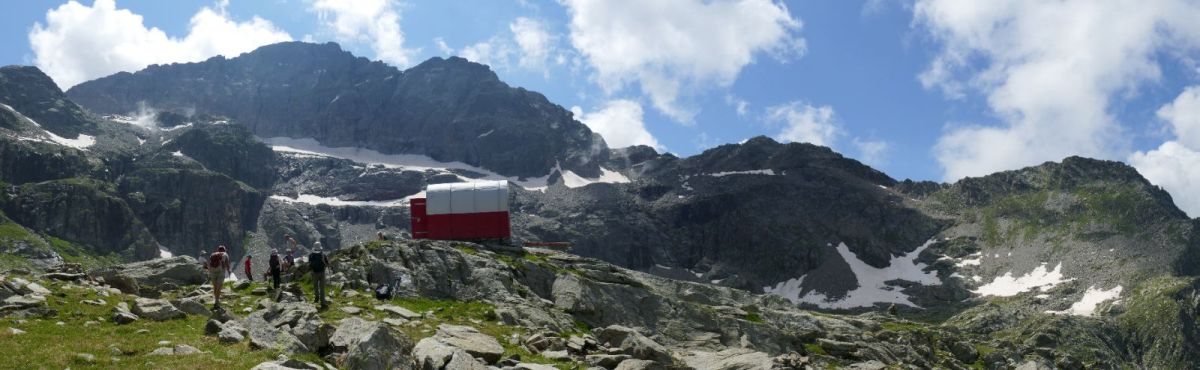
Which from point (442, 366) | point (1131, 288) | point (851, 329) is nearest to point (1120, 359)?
point (1131, 288)

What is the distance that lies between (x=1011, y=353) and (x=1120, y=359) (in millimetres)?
89749

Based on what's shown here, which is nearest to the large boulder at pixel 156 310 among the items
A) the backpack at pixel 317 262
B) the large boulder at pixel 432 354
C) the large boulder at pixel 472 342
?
the backpack at pixel 317 262

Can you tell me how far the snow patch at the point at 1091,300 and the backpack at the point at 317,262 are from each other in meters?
196

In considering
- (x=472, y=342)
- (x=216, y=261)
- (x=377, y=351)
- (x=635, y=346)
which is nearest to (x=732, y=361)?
(x=635, y=346)

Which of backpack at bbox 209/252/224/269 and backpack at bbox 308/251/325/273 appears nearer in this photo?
backpack at bbox 209/252/224/269

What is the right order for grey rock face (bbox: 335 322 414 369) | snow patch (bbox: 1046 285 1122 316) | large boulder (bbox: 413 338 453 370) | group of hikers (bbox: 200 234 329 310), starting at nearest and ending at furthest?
grey rock face (bbox: 335 322 414 369)
large boulder (bbox: 413 338 453 370)
group of hikers (bbox: 200 234 329 310)
snow patch (bbox: 1046 285 1122 316)

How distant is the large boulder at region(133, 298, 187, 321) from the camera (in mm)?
25281

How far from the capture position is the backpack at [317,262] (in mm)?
32875

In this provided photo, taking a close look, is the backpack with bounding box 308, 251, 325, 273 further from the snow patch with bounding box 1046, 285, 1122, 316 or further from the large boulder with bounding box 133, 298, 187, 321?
the snow patch with bounding box 1046, 285, 1122, 316

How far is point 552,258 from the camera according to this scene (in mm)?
60469

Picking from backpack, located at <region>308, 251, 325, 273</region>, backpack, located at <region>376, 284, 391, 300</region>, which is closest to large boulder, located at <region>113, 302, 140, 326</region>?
backpack, located at <region>308, 251, 325, 273</region>

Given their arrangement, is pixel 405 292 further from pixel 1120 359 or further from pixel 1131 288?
pixel 1131 288

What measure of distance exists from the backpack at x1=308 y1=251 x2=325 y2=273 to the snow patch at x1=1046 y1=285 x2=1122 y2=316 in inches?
7710

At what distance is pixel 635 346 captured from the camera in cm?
2967
